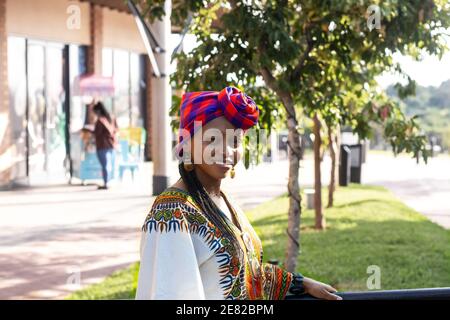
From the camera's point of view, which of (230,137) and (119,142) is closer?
(230,137)

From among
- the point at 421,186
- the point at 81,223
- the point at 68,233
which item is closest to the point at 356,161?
the point at 421,186

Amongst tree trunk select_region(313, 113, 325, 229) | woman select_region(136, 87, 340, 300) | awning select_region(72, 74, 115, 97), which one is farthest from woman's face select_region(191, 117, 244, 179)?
awning select_region(72, 74, 115, 97)

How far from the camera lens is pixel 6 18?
15977 millimetres

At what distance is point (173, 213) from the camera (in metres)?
1.71

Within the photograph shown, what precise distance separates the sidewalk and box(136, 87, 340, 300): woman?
475cm

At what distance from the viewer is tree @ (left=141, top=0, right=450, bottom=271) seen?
16.6 ft

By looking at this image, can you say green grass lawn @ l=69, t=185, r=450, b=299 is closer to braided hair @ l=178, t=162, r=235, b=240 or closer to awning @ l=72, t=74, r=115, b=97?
braided hair @ l=178, t=162, r=235, b=240

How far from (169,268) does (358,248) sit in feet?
24.3

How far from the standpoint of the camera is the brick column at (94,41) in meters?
19.7

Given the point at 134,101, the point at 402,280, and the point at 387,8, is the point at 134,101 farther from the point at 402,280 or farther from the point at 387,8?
the point at 387,8

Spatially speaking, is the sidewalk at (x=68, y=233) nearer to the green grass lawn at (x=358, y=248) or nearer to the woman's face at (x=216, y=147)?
the green grass lawn at (x=358, y=248)

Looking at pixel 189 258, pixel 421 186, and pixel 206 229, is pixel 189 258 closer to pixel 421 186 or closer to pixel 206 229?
pixel 206 229
